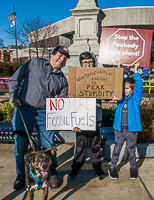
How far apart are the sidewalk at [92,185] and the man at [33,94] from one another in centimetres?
18

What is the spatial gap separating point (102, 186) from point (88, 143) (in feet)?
2.16

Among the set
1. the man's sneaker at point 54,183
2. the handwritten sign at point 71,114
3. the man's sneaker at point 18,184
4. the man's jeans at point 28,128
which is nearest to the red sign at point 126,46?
the handwritten sign at point 71,114

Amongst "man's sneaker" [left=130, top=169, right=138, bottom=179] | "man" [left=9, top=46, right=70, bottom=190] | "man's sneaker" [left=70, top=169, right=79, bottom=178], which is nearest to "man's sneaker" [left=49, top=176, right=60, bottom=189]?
"man" [left=9, top=46, right=70, bottom=190]

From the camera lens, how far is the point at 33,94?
2.76 metres

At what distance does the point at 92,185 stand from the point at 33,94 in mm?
1623

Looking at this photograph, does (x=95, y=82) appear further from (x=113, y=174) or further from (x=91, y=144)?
(x=113, y=174)

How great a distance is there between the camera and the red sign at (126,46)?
299 cm

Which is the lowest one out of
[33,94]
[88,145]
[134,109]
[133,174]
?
[133,174]

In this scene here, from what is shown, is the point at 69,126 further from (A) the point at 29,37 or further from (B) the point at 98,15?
(A) the point at 29,37

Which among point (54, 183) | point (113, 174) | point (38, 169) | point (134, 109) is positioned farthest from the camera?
point (113, 174)

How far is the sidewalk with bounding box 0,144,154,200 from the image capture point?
2623 millimetres

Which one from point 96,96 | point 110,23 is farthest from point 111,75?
point 110,23

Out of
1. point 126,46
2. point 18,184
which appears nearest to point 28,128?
point 18,184

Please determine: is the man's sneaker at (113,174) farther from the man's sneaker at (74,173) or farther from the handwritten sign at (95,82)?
the handwritten sign at (95,82)
